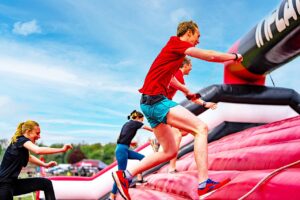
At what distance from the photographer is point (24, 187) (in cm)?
311

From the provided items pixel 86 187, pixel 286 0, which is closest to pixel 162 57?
pixel 286 0

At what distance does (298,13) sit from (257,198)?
2802mm

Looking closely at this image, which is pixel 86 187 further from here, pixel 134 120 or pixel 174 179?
pixel 174 179

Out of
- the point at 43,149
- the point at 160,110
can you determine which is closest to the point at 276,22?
the point at 160,110

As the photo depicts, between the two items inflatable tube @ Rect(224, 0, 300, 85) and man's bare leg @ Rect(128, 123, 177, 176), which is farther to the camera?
inflatable tube @ Rect(224, 0, 300, 85)

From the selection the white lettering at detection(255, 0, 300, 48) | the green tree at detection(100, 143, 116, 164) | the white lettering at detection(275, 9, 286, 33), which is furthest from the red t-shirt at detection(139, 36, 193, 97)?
the green tree at detection(100, 143, 116, 164)

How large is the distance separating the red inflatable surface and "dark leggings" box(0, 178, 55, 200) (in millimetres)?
745

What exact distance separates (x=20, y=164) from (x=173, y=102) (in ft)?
5.12

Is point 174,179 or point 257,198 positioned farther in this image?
point 174,179

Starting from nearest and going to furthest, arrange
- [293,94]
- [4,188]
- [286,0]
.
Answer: [4,188] < [286,0] < [293,94]

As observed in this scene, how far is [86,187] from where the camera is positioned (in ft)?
17.3

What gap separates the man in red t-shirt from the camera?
2156mm

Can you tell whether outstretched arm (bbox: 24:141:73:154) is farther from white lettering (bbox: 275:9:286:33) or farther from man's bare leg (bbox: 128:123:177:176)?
white lettering (bbox: 275:9:286:33)

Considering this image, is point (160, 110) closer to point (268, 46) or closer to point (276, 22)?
point (276, 22)
